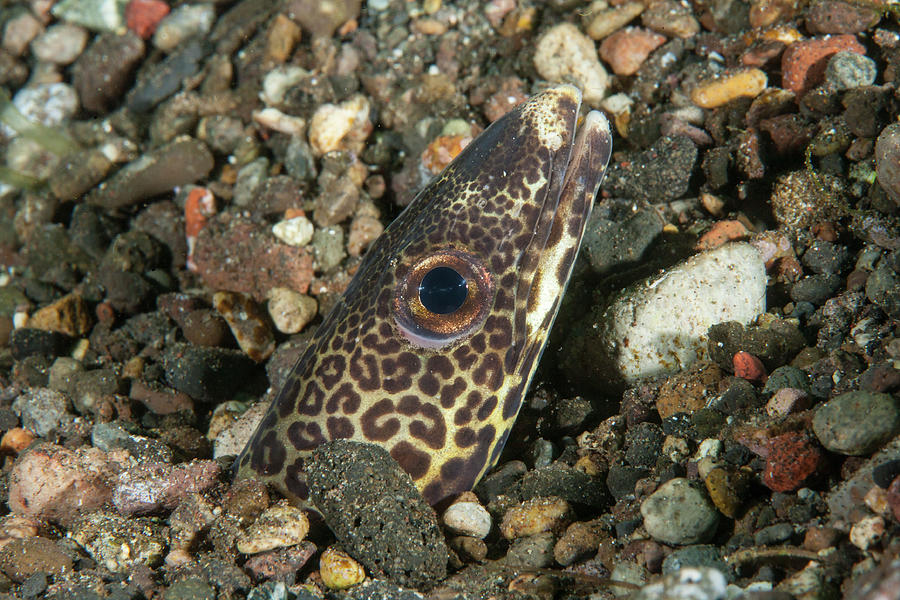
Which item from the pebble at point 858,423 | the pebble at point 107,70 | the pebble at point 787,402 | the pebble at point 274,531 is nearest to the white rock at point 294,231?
the pebble at point 274,531

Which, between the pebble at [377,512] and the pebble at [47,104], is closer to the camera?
the pebble at [377,512]

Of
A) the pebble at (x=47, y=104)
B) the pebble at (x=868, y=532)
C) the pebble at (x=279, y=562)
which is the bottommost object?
the pebble at (x=868, y=532)

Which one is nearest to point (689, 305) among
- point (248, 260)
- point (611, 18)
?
point (611, 18)

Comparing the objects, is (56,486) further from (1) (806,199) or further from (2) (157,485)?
(1) (806,199)

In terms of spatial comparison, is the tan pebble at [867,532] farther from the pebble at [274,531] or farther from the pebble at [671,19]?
the pebble at [671,19]

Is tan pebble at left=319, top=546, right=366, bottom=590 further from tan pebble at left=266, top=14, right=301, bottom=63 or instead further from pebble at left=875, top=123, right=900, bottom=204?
tan pebble at left=266, top=14, right=301, bottom=63

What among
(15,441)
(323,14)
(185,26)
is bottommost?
(15,441)

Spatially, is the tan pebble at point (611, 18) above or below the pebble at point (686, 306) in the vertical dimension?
above

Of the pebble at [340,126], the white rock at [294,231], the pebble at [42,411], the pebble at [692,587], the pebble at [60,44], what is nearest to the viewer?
the pebble at [692,587]
